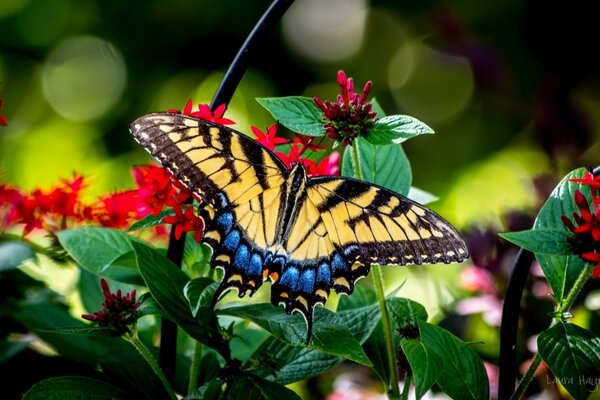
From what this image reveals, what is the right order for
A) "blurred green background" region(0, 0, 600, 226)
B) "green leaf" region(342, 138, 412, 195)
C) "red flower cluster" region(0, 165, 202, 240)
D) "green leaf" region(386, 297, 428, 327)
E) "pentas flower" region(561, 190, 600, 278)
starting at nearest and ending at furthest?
"pentas flower" region(561, 190, 600, 278) → "green leaf" region(386, 297, 428, 327) → "green leaf" region(342, 138, 412, 195) → "red flower cluster" region(0, 165, 202, 240) → "blurred green background" region(0, 0, 600, 226)

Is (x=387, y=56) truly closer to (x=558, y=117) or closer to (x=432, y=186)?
(x=432, y=186)

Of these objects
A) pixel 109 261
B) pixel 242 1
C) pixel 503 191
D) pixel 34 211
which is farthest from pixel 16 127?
pixel 109 261

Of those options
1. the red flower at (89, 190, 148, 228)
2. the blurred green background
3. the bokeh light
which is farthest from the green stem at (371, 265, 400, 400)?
the bokeh light

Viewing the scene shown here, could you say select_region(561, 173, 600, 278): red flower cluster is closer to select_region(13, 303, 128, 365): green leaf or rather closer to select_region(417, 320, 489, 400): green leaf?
select_region(417, 320, 489, 400): green leaf

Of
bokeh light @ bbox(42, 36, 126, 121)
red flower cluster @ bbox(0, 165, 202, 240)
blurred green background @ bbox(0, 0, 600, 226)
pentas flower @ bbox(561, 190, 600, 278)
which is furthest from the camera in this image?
bokeh light @ bbox(42, 36, 126, 121)

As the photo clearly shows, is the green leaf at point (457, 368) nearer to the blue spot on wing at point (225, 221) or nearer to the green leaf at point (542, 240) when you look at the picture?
the green leaf at point (542, 240)

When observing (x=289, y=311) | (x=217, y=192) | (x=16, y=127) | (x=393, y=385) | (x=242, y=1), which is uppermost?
(x=242, y=1)

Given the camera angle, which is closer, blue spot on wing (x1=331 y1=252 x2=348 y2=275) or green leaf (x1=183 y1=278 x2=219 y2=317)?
green leaf (x1=183 y1=278 x2=219 y2=317)
